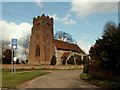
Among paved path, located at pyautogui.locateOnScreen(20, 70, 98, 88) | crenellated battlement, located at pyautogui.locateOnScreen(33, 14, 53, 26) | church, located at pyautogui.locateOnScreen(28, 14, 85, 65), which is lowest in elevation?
paved path, located at pyautogui.locateOnScreen(20, 70, 98, 88)

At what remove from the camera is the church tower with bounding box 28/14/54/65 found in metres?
77.8

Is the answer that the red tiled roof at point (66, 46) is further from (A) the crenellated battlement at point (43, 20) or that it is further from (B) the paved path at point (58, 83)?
(B) the paved path at point (58, 83)

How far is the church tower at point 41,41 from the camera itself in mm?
77812

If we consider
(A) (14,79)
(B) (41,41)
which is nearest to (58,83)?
(A) (14,79)

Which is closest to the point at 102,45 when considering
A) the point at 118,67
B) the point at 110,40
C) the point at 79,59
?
the point at 110,40

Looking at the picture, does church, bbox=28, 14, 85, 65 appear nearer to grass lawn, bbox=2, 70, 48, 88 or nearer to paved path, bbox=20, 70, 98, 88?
grass lawn, bbox=2, 70, 48, 88

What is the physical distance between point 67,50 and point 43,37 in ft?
41.4

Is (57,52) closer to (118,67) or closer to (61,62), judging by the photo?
(61,62)

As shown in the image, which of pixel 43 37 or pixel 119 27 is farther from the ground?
pixel 43 37

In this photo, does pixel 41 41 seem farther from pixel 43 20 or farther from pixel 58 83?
pixel 58 83

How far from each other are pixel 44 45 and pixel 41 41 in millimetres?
1511

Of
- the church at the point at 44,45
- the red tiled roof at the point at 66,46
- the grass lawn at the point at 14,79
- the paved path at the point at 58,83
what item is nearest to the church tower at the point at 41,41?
the church at the point at 44,45

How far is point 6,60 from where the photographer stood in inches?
3046

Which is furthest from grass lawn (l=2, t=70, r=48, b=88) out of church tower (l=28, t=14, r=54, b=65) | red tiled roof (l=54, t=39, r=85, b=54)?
red tiled roof (l=54, t=39, r=85, b=54)
